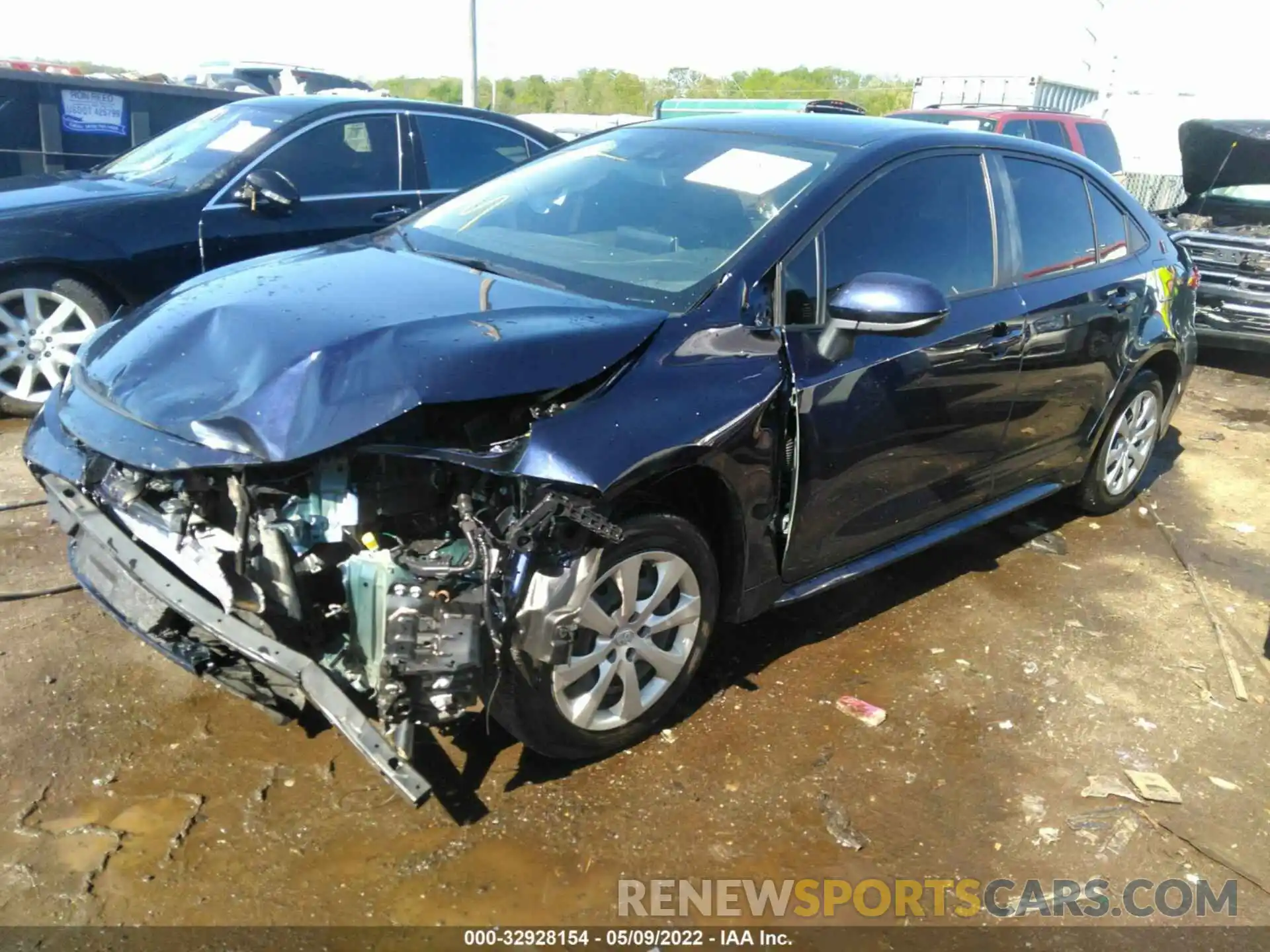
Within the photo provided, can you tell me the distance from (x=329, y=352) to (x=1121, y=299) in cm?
357

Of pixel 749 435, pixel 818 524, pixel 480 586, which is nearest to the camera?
pixel 480 586

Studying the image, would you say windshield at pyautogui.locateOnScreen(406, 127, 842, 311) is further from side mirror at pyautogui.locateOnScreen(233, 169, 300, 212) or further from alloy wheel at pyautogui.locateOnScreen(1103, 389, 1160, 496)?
alloy wheel at pyautogui.locateOnScreen(1103, 389, 1160, 496)

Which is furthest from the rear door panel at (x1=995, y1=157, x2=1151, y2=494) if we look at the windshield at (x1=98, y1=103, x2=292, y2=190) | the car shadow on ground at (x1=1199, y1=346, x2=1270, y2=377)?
the car shadow on ground at (x1=1199, y1=346, x2=1270, y2=377)

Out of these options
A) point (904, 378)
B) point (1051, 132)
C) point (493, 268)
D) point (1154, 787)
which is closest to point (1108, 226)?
point (904, 378)

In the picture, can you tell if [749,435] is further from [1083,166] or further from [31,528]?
[31,528]

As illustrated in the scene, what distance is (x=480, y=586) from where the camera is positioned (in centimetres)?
252

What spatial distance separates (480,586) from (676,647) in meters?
0.79

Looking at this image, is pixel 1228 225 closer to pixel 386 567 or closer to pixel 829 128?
pixel 829 128

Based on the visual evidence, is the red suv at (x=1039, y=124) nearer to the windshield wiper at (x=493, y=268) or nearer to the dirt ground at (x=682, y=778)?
the dirt ground at (x=682, y=778)

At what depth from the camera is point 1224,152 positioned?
31.1 feet

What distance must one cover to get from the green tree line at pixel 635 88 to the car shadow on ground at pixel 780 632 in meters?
34.6

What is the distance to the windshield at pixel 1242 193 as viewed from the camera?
991 centimetres

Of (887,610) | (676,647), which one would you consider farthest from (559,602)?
(887,610)

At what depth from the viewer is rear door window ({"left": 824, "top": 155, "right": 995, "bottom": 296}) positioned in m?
3.38
